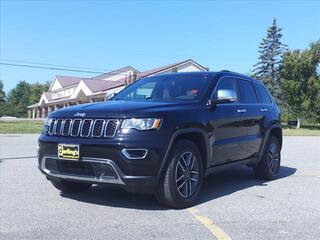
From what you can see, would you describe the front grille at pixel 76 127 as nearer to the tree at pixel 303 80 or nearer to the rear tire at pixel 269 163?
the rear tire at pixel 269 163

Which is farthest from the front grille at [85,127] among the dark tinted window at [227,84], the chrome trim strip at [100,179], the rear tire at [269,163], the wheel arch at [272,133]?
the rear tire at [269,163]

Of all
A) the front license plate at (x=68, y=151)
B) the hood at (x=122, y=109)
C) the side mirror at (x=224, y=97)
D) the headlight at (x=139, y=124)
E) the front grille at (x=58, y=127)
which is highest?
the side mirror at (x=224, y=97)

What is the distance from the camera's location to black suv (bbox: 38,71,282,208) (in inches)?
224

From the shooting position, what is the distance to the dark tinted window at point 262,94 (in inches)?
346

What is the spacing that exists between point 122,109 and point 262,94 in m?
3.95

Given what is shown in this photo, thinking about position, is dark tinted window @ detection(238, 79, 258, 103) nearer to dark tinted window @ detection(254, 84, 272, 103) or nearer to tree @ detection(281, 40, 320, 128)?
dark tinted window @ detection(254, 84, 272, 103)

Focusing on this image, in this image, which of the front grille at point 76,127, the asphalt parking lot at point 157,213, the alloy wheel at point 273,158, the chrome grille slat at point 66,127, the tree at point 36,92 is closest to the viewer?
the asphalt parking lot at point 157,213

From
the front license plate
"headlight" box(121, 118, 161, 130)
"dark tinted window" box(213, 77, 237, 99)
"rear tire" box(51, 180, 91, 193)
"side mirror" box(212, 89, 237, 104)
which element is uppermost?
"dark tinted window" box(213, 77, 237, 99)

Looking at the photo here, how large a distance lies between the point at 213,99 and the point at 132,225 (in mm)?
2391

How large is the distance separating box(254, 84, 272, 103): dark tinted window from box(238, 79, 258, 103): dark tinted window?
256mm

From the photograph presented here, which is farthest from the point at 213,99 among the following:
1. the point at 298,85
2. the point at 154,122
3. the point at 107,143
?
the point at 298,85

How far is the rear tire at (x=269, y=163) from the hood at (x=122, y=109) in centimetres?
283

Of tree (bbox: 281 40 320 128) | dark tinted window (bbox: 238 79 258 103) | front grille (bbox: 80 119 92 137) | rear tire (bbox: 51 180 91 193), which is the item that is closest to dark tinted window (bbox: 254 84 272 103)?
dark tinted window (bbox: 238 79 258 103)

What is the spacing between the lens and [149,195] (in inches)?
277
